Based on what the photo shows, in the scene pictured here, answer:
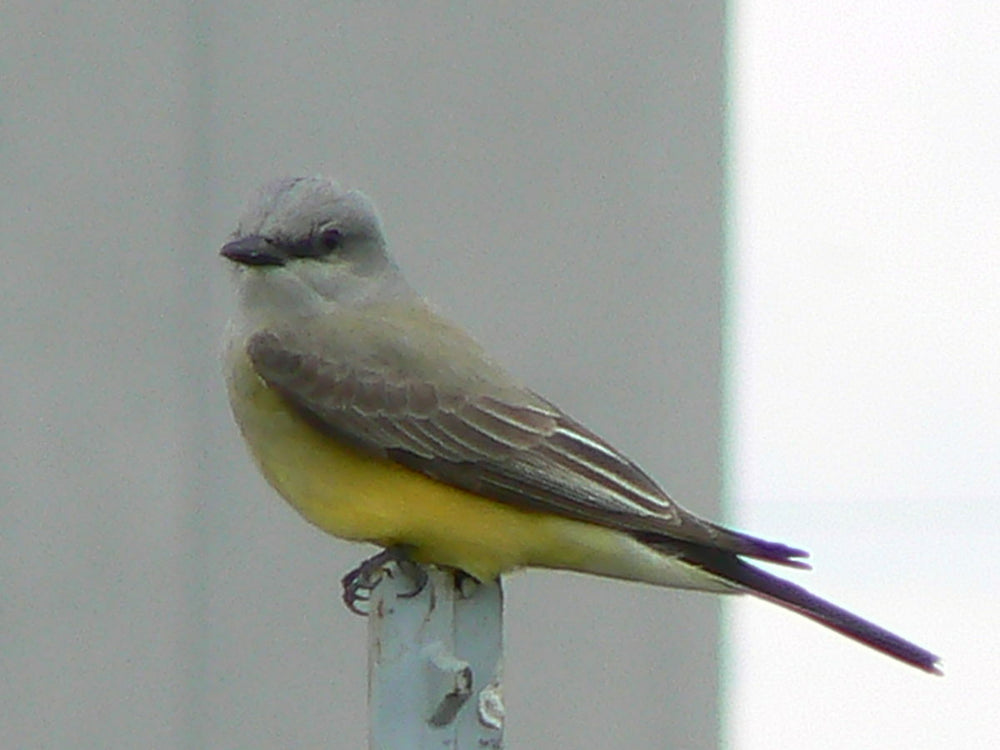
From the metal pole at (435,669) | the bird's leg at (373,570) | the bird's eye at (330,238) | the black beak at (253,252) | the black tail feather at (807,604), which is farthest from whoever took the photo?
the bird's eye at (330,238)

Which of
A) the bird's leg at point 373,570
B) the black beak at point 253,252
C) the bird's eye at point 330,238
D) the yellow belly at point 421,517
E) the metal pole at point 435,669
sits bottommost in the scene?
the metal pole at point 435,669

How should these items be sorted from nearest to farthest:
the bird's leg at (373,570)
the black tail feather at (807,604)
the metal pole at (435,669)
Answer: the metal pole at (435,669) < the black tail feather at (807,604) < the bird's leg at (373,570)

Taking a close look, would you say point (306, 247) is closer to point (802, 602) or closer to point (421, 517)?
point (421, 517)

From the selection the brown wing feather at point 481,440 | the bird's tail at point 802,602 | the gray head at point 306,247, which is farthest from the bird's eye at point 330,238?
the bird's tail at point 802,602

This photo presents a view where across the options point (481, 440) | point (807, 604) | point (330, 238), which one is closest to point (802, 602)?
Answer: point (807, 604)

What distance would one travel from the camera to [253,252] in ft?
8.10

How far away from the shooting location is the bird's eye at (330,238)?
2561mm

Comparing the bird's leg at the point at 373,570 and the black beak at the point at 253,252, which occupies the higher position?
the black beak at the point at 253,252

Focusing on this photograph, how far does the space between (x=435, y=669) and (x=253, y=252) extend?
0.66 metres

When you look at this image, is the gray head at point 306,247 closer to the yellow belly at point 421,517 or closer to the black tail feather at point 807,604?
the yellow belly at point 421,517

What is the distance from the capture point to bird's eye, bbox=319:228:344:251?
8.40 ft

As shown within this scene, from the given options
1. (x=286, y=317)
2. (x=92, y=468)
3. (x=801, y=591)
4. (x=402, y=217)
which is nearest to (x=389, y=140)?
(x=402, y=217)

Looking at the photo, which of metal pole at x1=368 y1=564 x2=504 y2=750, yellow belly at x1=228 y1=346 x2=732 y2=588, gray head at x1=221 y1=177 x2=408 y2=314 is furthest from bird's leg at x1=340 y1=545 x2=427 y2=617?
gray head at x1=221 y1=177 x2=408 y2=314

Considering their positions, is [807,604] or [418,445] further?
[418,445]
